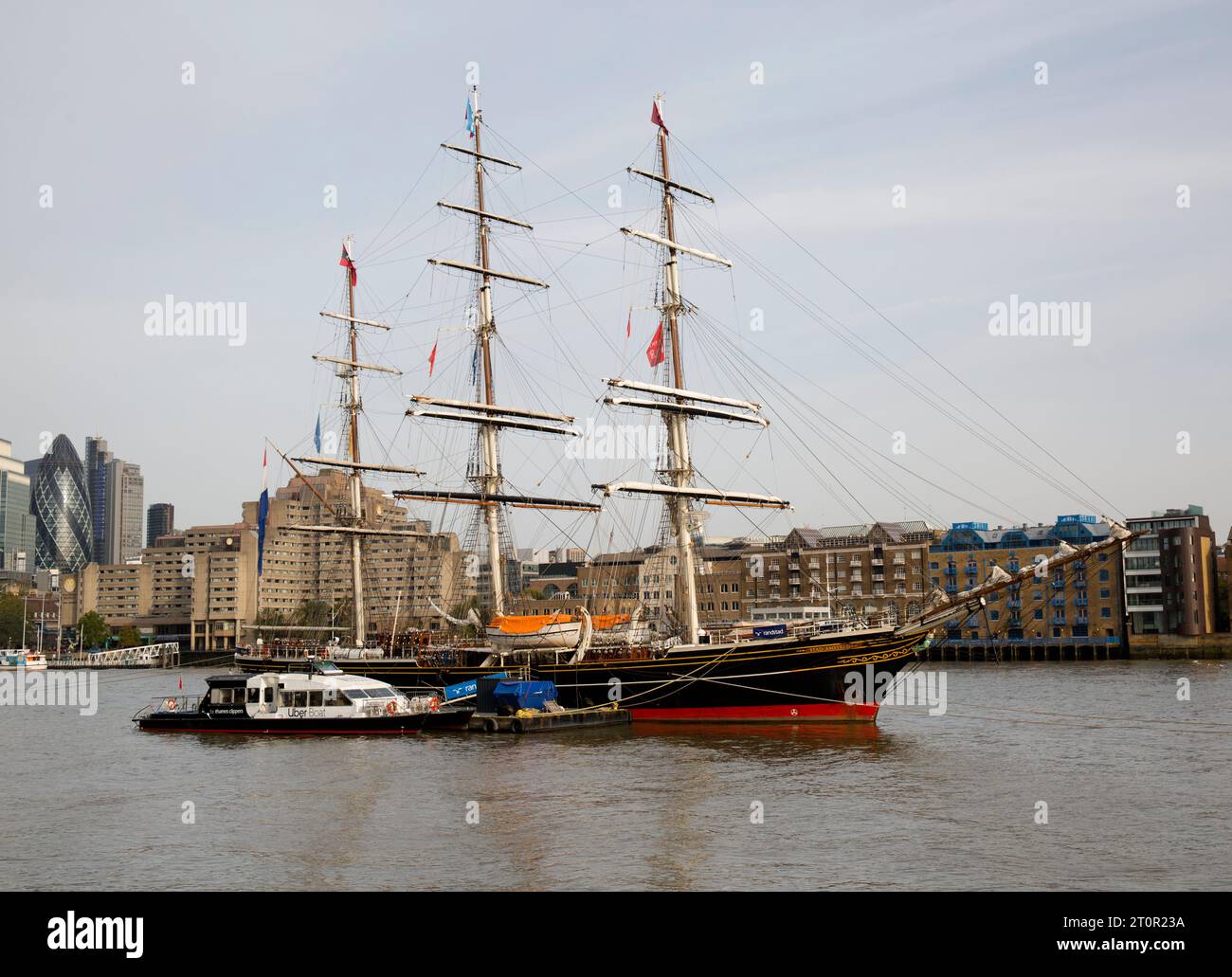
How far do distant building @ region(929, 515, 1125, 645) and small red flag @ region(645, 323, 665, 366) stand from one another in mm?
78723

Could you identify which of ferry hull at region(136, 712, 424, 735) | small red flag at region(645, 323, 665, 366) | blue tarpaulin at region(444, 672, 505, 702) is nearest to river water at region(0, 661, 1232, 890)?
ferry hull at region(136, 712, 424, 735)

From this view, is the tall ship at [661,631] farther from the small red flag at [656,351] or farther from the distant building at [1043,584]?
the distant building at [1043,584]

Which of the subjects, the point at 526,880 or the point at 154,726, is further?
the point at 154,726

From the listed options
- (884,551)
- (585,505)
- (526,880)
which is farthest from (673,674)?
(884,551)

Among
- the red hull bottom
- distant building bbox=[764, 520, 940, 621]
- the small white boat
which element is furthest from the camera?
the small white boat

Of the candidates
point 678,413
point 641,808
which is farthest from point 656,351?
point 641,808

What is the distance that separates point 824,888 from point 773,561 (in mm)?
130399

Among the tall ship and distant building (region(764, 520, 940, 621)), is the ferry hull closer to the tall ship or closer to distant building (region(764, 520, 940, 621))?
the tall ship

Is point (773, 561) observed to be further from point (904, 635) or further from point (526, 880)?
point (526, 880)

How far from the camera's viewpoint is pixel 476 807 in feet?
99.4

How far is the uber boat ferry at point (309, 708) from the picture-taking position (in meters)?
48.0

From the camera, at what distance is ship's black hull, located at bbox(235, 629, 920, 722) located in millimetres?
49344

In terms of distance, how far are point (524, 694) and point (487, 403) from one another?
2386cm

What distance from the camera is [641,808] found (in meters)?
30.2
